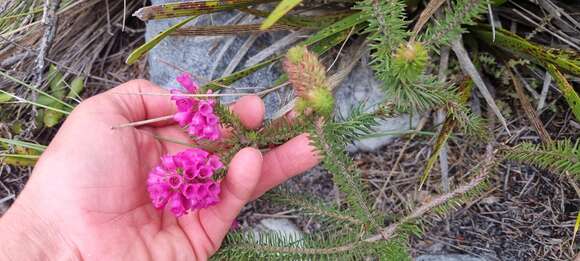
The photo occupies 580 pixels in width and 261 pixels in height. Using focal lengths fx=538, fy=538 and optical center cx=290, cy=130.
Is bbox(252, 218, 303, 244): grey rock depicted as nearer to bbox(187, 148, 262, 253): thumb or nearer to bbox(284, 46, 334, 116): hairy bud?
bbox(187, 148, 262, 253): thumb

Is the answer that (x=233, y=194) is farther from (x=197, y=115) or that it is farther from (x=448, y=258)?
(x=448, y=258)

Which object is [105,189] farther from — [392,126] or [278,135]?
[392,126]

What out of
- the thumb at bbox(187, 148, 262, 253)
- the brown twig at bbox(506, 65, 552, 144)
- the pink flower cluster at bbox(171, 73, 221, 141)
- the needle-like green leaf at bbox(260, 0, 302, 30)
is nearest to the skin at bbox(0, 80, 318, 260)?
the thumb at bbox(187, 148, 262, 253)

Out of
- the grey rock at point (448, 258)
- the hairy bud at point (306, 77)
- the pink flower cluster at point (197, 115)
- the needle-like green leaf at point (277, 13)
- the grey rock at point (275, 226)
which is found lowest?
the grey rock at point (448, 258)

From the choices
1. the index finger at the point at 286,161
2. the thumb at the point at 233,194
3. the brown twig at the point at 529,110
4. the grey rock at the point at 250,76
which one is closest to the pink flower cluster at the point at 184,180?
the thumb at the point at 233,194

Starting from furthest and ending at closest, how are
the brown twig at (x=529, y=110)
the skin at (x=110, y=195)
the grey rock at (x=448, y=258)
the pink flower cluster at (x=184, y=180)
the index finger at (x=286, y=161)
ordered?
the grey rock at (x=448, y=258) < the brown twig at (x=529, y=110) < the index finger at (x=286, y=161) < the skin at (x=110, y=195) < the pink flower cluster at (x=184, y=180)

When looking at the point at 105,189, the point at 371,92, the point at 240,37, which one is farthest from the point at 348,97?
the point at 105,189

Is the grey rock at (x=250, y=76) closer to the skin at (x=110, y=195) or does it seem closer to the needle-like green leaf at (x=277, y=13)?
the skin at (x=110, y=195)
